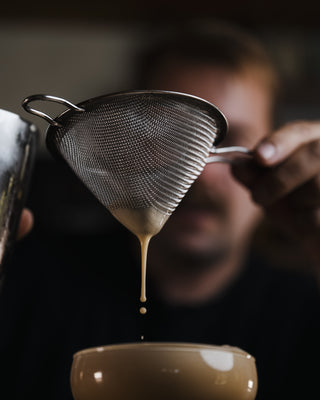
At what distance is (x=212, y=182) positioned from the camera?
1622mm

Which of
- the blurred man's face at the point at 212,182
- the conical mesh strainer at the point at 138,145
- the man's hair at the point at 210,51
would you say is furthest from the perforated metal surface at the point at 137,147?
the man's hair at the point at 210,51

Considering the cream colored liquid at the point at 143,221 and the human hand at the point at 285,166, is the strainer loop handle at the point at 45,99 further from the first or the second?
the human hand at the point at 285,166

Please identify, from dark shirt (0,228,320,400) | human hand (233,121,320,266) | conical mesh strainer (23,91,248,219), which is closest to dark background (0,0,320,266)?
dark shirt (0,228,320,400)

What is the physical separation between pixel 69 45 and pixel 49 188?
855mm

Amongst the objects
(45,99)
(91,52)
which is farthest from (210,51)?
(91,52)

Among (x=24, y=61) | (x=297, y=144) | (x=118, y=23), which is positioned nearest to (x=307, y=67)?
(x=118, y=23)

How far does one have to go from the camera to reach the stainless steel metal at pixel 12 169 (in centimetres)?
65

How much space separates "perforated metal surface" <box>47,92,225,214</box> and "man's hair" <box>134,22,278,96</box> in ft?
3.29

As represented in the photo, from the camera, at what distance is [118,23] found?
9.87ft

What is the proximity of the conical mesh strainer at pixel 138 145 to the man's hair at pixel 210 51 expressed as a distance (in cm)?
→ 100

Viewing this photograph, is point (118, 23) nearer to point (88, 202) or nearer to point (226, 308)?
point (88, 202)

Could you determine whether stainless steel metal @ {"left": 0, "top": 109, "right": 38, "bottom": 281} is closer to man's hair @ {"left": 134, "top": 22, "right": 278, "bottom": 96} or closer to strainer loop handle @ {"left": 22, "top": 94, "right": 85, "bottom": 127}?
strainer loop handle @ {"left": 22, "top": 94, "right": 85, "bottom": 127}

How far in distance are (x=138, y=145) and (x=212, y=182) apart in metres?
0.93

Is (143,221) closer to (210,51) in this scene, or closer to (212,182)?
(212,182)
